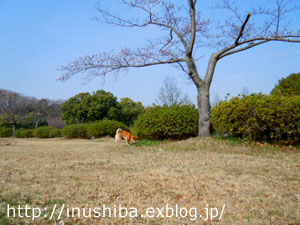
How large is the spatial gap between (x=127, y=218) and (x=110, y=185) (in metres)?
0.90

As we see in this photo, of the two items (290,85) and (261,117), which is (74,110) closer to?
(290,85)

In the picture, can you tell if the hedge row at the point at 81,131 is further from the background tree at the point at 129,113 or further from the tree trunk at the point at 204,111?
the tree trunk at the point at 204,111

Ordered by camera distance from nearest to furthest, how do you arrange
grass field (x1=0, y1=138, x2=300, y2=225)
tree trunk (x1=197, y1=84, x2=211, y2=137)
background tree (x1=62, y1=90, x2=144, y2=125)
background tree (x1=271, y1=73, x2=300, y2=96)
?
A: grass field (x1=0, y1=138, x2=300, y2=225) → tree trunk (x1=197, y1=84, x2=211, y2=137) → background tree (x1=271, y1=73, x2=300, y2=96) → background tree (x1=62, y1=90, x2=144, y2=125)

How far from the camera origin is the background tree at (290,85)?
10.4m

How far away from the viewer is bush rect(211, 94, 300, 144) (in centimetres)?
619

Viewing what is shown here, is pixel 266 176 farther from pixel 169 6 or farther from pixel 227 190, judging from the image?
pixel 169 6

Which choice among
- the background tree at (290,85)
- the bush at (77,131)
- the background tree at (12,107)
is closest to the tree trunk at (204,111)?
the background tree at (290,85)

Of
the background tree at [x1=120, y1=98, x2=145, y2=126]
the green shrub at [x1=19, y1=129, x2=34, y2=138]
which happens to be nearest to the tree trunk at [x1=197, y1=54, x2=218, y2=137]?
the background tree at [x1=120, y1=98, x2=145, y2=126]

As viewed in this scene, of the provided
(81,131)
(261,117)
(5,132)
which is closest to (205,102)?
(261,117)

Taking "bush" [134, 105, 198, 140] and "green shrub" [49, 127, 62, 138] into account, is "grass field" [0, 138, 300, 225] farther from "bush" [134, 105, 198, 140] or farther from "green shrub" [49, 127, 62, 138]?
"green shrub" [49, 127, 62, 138]

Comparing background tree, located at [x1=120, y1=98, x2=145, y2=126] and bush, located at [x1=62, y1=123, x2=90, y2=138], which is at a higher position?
background tree, located at [x1=120, y1=98, x2=145, y2=126]

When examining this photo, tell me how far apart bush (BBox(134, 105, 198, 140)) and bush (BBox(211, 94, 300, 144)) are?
1.20 metres

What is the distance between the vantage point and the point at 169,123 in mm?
8352

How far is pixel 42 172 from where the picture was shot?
3.68 m
